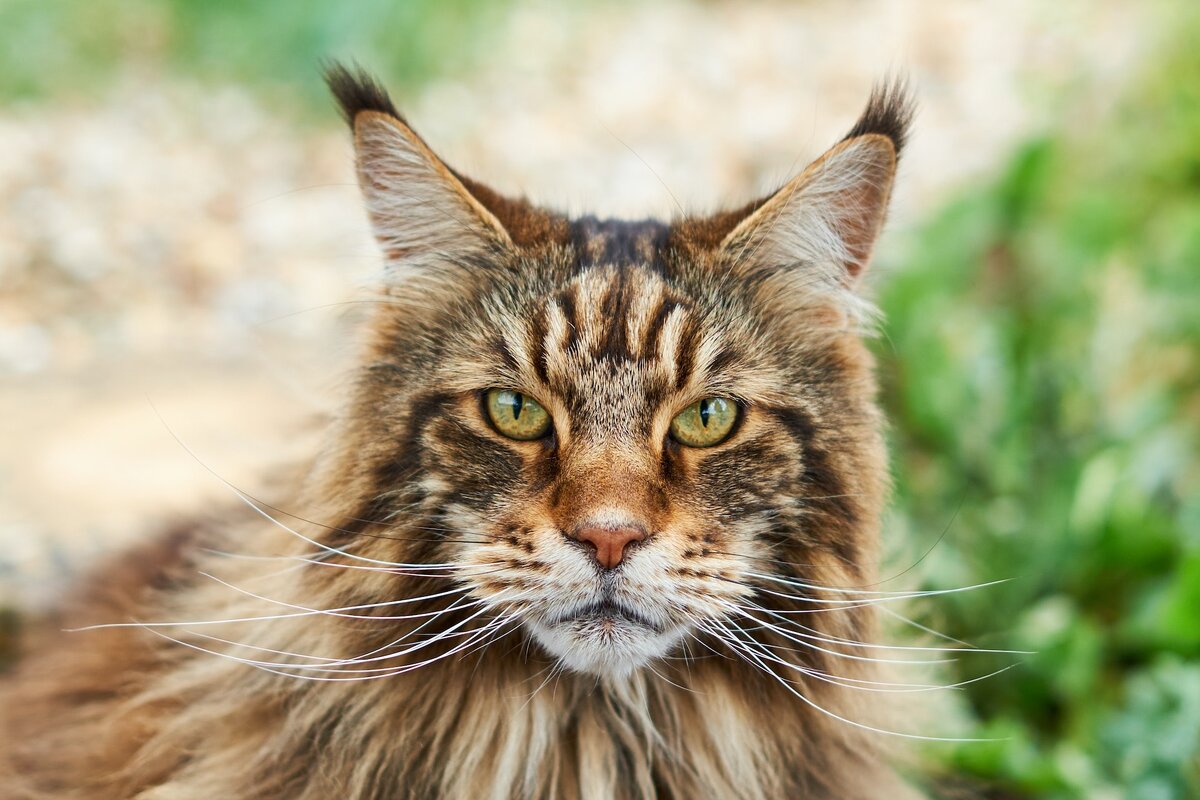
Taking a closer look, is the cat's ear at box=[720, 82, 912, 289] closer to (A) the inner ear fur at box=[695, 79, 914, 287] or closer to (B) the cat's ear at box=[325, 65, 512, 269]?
(A) the inner ear fur at box=[695, 79, 914, 287]

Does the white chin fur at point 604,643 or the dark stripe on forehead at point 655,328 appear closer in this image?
the white chin fur at point 604,643

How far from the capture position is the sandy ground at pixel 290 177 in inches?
151

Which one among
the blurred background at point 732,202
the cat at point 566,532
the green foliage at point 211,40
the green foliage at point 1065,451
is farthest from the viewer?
the green foliage at point 211,40

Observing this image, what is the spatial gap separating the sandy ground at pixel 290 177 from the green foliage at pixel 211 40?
0.20 metres

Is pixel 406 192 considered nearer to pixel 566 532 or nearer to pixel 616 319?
pixel 616 319

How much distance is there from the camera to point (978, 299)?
4891 mm

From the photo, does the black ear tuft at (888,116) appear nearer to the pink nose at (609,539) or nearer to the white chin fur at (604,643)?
the pink nose at (609,539)

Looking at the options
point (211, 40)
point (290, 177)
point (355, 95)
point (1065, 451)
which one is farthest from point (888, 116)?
point (211, 40)

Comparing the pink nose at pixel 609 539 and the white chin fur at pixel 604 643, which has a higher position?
the pink nose at pixel 609 539

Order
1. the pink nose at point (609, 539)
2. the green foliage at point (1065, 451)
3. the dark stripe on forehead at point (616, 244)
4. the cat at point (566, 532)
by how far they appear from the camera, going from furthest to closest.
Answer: the green foliage at point (1065, 451) < the dark stripe on forehead at point (616, 244) < the cat at point (566, 532) < the pink nose at point (609, 539)

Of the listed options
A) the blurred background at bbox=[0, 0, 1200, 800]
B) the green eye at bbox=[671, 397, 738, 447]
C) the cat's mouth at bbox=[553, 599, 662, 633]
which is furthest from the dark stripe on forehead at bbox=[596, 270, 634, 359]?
the blurred background at bbox=[0, 0, 1200, 800]

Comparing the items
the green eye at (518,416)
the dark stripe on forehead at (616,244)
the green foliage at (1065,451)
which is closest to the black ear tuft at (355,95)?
the dark stripe on forehead at (616,244)

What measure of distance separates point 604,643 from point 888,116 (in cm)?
108

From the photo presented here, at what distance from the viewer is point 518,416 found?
1943mm
